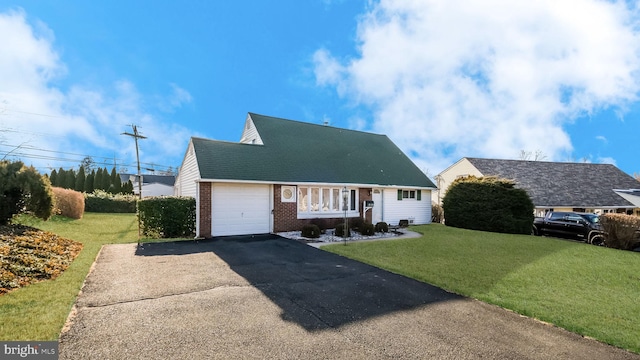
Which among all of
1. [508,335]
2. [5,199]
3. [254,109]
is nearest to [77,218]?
[5,199]

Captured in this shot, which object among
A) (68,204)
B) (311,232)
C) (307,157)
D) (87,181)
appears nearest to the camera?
(311,232)

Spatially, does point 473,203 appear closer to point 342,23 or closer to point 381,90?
point 381,90

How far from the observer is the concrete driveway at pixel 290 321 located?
144 inches

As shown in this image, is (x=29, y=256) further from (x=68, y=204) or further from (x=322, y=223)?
(x=68, y=204)

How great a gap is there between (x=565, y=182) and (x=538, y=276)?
88.9 ft

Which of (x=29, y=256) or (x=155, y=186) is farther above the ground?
(x=155, y=186)

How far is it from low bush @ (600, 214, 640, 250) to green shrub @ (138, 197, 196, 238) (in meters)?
18.7

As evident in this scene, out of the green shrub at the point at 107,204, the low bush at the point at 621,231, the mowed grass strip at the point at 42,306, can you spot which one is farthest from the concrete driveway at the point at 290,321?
the green shrub at the point at 107,204

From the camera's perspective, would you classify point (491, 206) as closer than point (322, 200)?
No

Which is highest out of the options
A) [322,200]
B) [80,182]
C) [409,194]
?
[80,182]

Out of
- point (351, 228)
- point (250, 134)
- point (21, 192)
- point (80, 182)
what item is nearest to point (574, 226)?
Result: point (351, 228)

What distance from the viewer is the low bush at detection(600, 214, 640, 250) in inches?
499

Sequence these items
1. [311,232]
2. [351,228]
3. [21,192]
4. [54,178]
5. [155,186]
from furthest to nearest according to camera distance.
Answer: [155,186] → [54,178] → [351,228] → [311,232] → [21,192]

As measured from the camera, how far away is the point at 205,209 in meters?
12.6
